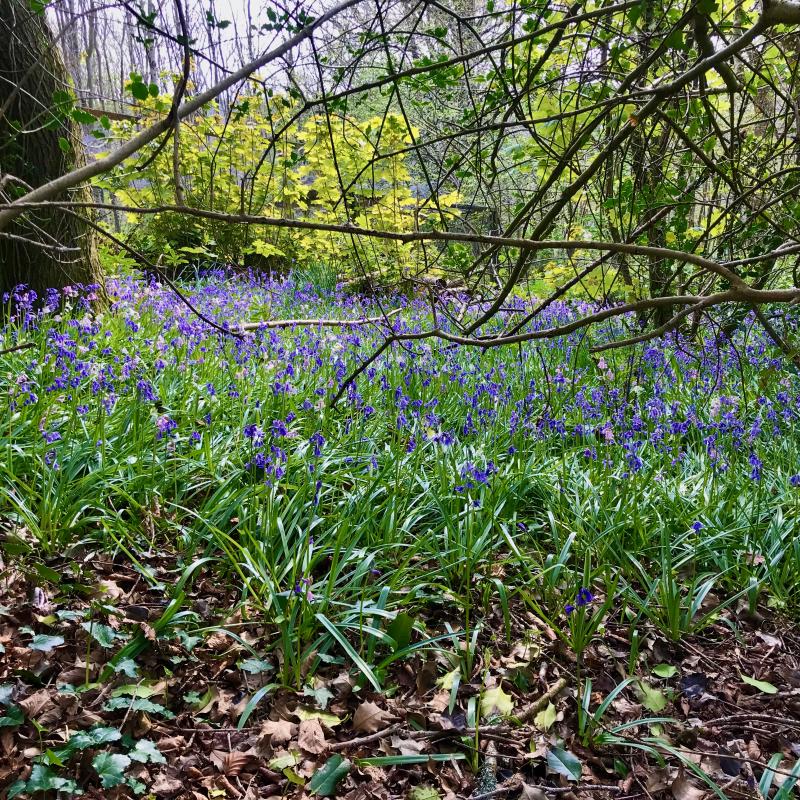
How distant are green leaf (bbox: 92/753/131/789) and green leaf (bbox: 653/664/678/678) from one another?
1.64 m

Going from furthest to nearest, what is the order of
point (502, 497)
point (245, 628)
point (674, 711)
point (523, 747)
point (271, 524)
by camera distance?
point (502, 497)
point (271, 524)
point (245, 628)
point (674, 711)
point (523, 747)

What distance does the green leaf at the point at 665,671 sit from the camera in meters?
2.15

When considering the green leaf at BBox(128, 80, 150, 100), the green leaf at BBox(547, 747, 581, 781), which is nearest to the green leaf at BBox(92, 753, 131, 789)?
the green leaf at BBox(547, 747, 581, 781)

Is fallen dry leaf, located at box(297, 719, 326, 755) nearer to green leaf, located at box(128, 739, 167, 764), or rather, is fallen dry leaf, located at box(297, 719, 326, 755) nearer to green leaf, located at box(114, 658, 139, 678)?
green leaf, located at box(128, 739, 167, 764)

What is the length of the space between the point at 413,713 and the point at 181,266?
9.34 meters

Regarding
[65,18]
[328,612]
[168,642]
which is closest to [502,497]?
[328,612]

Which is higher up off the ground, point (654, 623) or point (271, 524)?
point (271, 524)

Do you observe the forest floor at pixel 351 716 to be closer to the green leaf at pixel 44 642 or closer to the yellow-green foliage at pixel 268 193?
the green leaf at pixel 44 642

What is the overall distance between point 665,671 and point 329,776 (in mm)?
1189

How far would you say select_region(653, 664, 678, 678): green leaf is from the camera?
84.8 inches

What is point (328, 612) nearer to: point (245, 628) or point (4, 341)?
point (245, 628)

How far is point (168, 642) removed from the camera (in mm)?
2043

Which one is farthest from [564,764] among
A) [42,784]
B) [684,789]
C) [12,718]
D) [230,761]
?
[12,718]

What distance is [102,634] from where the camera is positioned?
190cm
